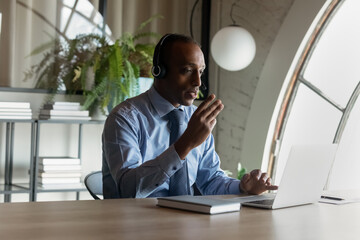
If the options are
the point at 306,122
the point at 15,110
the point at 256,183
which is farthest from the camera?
the point at 306,122

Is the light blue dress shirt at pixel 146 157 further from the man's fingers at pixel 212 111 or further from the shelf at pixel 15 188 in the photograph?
the shelf at pixel 15 188

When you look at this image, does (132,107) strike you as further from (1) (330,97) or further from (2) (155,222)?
(1) (330,97)

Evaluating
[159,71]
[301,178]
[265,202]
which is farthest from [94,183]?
[301,178]

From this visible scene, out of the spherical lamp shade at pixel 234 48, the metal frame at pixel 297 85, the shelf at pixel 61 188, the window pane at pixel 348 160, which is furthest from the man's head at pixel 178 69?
the window pane at pixel 348 160

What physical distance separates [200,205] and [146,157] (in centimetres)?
76

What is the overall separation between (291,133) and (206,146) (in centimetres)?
213

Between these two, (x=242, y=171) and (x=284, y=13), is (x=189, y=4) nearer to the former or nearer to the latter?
(x=284, y=13)

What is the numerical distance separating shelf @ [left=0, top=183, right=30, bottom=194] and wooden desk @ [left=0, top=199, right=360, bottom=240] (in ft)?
7.66

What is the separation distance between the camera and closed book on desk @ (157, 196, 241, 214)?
5.92 ft

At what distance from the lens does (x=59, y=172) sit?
14.2 feet

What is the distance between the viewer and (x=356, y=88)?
4.40 meters

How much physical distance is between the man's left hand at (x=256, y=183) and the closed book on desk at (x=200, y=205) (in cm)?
42

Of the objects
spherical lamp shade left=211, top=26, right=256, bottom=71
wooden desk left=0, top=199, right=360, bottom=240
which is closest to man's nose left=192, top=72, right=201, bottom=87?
wooden desk left=0, top=199, right=360, bottom=240

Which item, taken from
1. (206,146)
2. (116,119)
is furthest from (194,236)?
(206,146)
